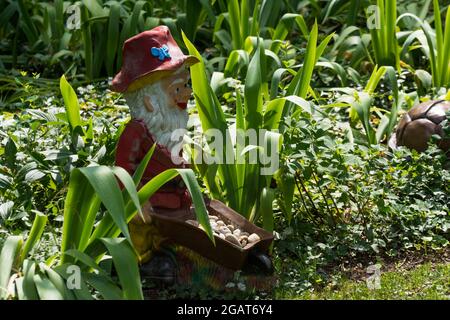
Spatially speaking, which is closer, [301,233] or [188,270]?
[188,270]

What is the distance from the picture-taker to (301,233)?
14.9ft

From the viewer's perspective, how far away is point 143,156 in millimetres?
4043

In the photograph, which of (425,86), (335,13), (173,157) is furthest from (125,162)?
(335,13)

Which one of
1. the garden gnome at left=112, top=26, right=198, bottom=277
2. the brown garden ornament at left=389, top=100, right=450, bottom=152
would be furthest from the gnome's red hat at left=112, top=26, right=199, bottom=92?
the brown garden ornament at left=389, top=100, right=450, bottom=152

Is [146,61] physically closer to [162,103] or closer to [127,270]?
[162,103]

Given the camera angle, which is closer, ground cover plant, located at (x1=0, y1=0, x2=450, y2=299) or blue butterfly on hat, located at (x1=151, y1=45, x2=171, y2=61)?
ground cover plant, located at (x1=0, y1=0, x2=450, y2=299)

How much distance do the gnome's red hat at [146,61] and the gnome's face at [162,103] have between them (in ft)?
0.12

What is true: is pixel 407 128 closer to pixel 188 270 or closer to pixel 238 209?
pixel 238 209

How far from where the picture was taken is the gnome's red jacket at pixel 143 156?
13.2 feet

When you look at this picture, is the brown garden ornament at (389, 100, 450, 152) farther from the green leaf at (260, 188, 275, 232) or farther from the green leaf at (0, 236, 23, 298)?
the green leaf at (0, 236, 23, 298)

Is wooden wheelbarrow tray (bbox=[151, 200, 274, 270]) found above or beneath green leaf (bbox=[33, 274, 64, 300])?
beneath

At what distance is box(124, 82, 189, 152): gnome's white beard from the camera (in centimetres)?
406

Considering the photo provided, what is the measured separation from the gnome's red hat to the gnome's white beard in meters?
0.04

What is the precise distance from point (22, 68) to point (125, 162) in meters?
2.66
